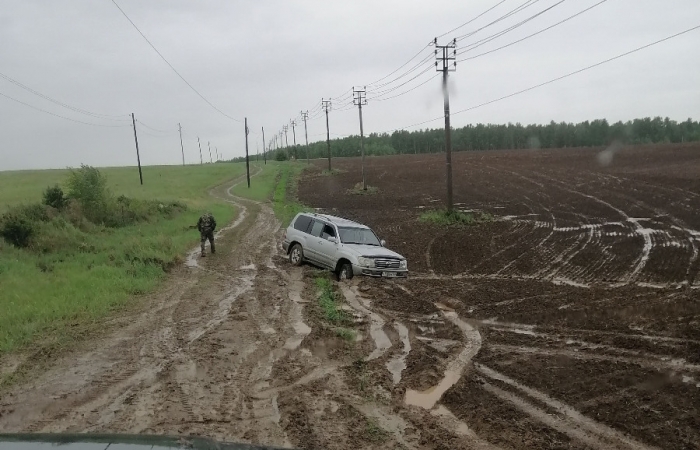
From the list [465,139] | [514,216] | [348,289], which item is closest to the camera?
[348,289]

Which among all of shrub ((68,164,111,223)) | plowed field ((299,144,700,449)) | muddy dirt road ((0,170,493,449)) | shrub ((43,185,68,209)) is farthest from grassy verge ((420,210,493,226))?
shrub ((43,185,68,209))

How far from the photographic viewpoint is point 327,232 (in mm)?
18047

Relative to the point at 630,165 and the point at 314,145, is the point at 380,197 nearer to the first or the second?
the point at 630,165

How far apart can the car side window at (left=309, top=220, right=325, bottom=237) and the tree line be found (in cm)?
7742

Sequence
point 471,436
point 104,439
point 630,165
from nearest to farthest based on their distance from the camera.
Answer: point 104,439
point 471,436
point 630,165

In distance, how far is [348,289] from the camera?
15.3 meters

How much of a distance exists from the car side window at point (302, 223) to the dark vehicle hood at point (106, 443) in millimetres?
15502

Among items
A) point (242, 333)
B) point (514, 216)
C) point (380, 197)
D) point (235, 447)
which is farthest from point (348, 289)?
point (380, 197)

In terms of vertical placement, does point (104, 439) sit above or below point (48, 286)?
above

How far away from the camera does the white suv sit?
53.3 ft

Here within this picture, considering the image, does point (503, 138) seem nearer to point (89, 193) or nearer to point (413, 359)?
point (89, 193)

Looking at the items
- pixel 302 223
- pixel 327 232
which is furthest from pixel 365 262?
pixel 302 223

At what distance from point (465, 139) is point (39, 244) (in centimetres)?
15313

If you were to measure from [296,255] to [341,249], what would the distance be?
2.64 meters
